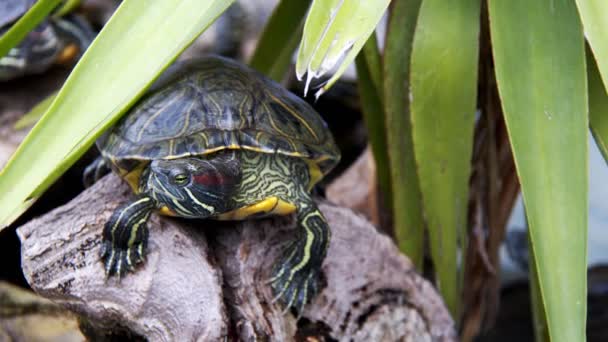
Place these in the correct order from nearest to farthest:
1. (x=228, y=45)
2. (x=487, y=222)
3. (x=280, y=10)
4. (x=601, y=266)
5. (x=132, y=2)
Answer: (x=132, y=2), (x=280, y=10), (x=487, y=222), (x=601, y=266), (x=228, y=45)

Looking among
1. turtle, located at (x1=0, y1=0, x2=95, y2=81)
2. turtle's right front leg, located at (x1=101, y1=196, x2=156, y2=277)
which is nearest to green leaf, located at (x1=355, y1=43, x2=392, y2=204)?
turtle's right front leg, located at (x1=101, y1=196, x2=156, y2=277)

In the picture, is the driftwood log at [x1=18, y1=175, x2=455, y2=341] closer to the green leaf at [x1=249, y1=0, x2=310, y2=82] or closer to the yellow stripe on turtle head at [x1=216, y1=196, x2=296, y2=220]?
the yellow stripe on turtle head at [x1=216, y1=196, x2=296, y2=220]

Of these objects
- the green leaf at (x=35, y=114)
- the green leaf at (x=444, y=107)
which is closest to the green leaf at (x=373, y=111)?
the green leaf at (x=444, y=107)

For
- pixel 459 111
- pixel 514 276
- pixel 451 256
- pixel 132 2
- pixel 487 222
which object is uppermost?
pixel 132 2

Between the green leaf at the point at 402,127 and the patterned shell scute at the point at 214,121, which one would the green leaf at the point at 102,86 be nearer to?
the patterned shell scute at the point at 214,121

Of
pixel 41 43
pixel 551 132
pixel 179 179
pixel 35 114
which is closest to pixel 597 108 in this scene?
pixel 551 132

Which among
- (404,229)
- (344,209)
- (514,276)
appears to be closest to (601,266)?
(514,276)

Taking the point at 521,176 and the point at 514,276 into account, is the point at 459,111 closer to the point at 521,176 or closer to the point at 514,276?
the point at 521,176

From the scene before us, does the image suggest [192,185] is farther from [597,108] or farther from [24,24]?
[597,108]
